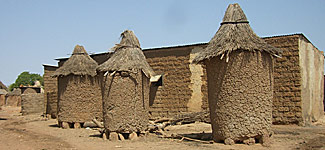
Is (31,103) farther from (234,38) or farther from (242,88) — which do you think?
(242,88)

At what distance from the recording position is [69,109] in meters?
11.6

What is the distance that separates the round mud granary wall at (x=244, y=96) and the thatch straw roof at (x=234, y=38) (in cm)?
16

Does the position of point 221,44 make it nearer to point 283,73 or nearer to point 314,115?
point 283,73

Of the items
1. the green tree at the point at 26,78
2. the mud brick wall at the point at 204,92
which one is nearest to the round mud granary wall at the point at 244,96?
the mud brick wall at the point at 204,92

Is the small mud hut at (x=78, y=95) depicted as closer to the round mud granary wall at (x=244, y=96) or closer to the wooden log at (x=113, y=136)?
the wooden log at (x=113, y=136)

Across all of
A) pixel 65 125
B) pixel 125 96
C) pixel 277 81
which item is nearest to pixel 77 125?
pixel 65 125

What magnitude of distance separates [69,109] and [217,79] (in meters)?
6.60

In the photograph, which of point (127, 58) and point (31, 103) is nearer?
point (127, 58)

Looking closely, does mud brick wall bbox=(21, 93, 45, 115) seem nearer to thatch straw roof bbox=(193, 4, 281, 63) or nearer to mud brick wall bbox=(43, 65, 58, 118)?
mud brick wall bbox=(43, 65, 58, 118)

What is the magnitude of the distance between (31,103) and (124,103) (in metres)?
13.2

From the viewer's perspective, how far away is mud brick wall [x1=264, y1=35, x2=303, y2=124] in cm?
1045

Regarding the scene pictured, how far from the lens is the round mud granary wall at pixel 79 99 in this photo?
1153 cm

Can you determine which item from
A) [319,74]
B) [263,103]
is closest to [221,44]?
[263,103]

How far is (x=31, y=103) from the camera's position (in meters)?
19.5
